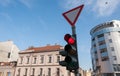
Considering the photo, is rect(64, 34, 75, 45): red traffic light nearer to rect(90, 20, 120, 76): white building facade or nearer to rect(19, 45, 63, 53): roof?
rect(19, 45, 63, 53): roof

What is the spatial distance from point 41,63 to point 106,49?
27710mm

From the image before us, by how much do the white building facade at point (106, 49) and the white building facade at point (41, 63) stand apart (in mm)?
22361

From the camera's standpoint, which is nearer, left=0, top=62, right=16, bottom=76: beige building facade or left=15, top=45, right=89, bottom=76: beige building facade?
left=15, top=45, right=89, bottom=76: beige building facade

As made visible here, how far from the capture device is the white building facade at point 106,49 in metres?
55.9

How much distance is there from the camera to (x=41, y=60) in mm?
43031

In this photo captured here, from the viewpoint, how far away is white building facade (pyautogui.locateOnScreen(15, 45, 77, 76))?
40459 millimetres

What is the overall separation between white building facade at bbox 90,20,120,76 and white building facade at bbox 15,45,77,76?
2236 centimetres

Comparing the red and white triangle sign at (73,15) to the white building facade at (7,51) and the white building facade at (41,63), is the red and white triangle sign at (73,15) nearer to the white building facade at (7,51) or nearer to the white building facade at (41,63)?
the white building facade at (41,63)

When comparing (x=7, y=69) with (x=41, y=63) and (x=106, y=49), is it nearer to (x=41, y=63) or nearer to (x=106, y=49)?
(x=41, y=63)

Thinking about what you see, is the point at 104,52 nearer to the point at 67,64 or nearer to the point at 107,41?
the point at 107,41

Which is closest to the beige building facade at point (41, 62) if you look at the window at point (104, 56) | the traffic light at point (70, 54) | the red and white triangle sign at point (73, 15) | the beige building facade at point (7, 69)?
the beige building facade at point (7, 69)

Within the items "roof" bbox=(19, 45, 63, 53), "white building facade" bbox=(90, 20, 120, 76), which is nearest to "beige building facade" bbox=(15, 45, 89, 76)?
"roof" bbox=(19, 45, 63, 53)

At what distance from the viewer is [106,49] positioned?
5888 cm

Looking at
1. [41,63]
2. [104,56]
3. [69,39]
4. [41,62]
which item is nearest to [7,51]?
[41,62]
